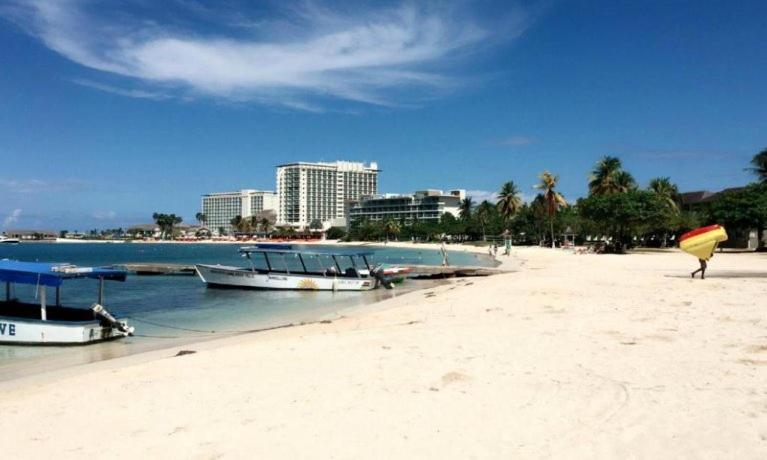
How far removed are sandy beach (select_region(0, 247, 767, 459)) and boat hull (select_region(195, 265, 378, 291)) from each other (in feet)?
64.3

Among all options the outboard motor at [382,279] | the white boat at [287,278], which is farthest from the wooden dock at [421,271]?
the white boat at [287,278]

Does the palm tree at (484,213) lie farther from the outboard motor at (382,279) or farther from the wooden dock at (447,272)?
the outboard motor at (382,279)

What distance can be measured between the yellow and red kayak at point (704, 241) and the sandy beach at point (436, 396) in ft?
36.1

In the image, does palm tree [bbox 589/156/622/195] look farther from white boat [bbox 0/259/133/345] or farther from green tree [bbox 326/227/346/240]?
green tree [bbox 326/227/346/240]

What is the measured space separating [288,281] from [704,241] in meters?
22.4

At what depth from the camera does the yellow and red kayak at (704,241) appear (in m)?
24.6

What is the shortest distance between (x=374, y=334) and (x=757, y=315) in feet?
30.9

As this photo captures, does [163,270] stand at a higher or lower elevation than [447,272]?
lower

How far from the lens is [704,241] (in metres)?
24.7

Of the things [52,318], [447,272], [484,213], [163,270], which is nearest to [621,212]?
[447,272]

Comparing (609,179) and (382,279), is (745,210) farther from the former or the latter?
(382,279)

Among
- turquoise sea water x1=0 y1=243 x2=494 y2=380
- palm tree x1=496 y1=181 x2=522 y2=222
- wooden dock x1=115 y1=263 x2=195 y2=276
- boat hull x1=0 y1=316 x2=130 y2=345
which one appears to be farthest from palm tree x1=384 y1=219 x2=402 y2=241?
boat hull x1=0 y1=316 x2=130 y2=345

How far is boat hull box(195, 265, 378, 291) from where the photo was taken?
34031 millimetres

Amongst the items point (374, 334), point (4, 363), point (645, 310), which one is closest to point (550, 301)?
point (645, 310)
